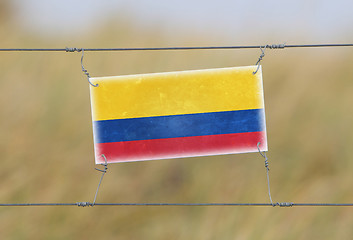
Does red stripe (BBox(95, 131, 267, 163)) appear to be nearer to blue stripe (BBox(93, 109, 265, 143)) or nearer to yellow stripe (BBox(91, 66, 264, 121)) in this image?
blue stripe (BBox(93, 109, 265, 143))

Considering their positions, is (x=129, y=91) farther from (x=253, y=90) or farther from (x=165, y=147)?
(x=253, y=90)

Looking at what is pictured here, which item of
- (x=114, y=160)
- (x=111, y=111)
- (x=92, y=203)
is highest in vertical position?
(x=111, y=111)

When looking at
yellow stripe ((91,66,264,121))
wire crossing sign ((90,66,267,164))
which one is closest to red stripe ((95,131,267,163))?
wire crossing sign ((90,66,267,164))

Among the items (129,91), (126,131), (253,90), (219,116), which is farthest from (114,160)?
(253,90)

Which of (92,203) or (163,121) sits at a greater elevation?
(163,121)

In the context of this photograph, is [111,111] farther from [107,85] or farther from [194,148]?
[194,148]

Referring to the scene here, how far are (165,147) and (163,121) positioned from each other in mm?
304

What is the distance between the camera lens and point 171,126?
6707mm

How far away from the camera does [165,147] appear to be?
6676mm

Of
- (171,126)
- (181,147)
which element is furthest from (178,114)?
(181,147)

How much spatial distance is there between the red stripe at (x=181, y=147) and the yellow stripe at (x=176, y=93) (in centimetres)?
32

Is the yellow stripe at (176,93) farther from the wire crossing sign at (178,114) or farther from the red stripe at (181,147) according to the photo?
the red stripe at (181,147)

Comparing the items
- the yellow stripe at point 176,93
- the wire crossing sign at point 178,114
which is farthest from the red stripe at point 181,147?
the yellow stripe at point 176,93

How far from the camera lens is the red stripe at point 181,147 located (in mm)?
6668
